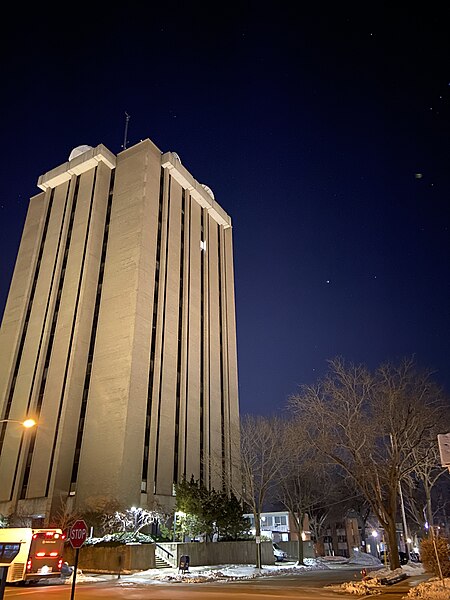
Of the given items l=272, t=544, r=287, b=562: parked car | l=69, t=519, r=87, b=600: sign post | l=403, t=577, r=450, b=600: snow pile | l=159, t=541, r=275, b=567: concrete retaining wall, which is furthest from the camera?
l=272, t=544, r=287, b=562: parked car

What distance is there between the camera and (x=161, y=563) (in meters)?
33.2

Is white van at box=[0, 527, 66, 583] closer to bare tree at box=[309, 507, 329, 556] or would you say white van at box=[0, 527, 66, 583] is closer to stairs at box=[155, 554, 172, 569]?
stairs at box=[155, 554, 172, 569]

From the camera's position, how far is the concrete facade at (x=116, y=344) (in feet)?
141

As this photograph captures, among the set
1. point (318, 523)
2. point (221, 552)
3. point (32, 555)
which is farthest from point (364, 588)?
point (318, 523)

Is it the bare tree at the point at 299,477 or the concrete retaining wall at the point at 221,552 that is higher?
the bare tree at the point at 299,477

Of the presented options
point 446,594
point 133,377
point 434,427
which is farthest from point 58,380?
point 446,594

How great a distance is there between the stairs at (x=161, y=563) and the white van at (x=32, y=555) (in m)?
13.5

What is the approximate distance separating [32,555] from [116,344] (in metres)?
27.5

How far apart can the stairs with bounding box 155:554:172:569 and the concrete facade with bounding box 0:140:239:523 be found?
6.81 meters

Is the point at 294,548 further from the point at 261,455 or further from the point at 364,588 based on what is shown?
the point at 364,588

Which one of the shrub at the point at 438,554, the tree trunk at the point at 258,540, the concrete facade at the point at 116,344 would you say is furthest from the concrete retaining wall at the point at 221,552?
the shrub at the point at 438,554

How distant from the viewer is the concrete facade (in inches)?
Result: 1690

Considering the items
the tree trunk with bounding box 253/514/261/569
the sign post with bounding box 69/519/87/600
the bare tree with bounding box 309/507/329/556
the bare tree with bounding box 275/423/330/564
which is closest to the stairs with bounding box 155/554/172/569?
the tree trunk with bounding box 253/514/261/569

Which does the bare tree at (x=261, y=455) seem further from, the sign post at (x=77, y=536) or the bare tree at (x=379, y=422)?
the sign post at (x=77, y=536)
